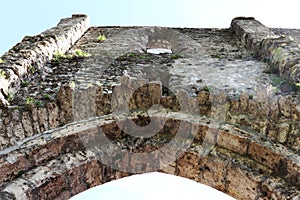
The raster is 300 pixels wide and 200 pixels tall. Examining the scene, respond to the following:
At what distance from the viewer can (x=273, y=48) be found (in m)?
7.02

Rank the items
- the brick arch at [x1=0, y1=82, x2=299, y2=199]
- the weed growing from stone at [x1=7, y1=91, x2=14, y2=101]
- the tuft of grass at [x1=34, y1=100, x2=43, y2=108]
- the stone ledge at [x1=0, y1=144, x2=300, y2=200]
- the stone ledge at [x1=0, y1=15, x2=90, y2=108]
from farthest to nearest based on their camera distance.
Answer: the stone ledge at [x1=0, y1=15, x2=90, y2=108], the weed growing from stone at [x1=7, y1=91, x2=14, y2=101], the tuft of grass at [x1=34, y1=100, x2=43, y2=108], the brick arch at [x1=0, y1=82, x2=299, y2=199], the stone ledge at [x1=0, y1=144, x2=300, y2=200]

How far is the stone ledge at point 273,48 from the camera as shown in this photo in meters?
6.14

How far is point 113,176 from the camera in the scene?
16.9 feet

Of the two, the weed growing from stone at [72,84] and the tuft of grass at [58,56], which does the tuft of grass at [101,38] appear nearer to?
the tuft of grass at [58,56]

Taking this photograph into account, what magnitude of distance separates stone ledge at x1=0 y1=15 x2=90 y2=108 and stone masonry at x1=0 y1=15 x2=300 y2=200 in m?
0.02

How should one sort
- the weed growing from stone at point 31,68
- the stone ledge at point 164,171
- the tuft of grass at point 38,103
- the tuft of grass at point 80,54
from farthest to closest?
the tuft of grass at point 80,54 < the weed growing from stone at point 31,68 < the tuft of grass at point 38,103 < the stone ledge at point 164,171

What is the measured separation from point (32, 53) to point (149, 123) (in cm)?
232

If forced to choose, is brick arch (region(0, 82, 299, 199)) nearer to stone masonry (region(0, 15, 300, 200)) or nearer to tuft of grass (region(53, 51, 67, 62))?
stone masonry (region(0, 15, 300, 200))

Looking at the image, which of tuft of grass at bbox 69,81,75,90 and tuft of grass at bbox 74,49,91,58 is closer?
tuft of grass at bbox 69,81,75,90

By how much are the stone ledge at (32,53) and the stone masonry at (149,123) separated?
20 millimetres

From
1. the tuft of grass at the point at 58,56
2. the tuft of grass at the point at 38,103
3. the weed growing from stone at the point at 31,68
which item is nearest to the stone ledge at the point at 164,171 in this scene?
the tuft of grass at the point at 38,103

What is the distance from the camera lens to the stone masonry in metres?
4.74

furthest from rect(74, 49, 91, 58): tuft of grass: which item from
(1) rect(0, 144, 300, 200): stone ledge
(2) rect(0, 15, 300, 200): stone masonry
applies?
(1) rect(0, 144, 300, 200): stone ledge

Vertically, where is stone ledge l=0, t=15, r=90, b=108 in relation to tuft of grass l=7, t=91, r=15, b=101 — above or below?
above
